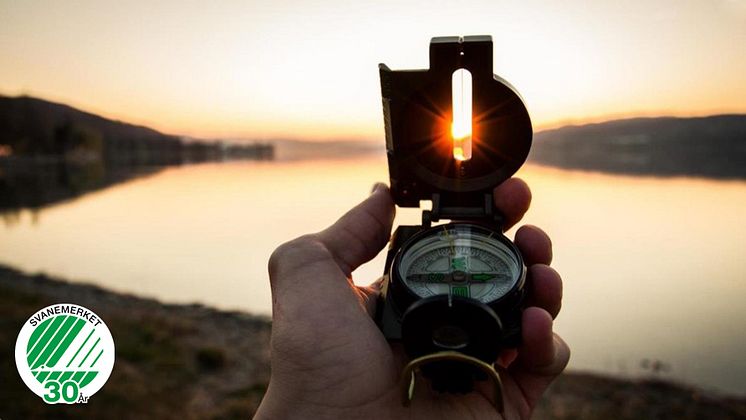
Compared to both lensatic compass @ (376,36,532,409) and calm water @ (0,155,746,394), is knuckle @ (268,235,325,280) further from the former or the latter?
calm water @ (0,155,746,394)

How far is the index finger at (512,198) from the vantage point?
6.65 feet

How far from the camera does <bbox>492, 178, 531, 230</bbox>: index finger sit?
2.03 m

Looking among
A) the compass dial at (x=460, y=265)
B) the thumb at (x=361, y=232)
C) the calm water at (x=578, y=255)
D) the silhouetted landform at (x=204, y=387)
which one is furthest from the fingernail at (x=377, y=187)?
the calm water at (x=578, y=255)

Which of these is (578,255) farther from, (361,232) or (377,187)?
(361,232)

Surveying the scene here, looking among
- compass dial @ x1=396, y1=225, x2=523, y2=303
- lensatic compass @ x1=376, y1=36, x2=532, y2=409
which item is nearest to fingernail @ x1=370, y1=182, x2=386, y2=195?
lensatic compass @ x1=376, y1=36, x2=532, y2=409

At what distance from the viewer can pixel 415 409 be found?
1.73 meters

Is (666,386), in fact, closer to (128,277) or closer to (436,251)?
(436,251)

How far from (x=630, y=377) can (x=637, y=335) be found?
1459 mm

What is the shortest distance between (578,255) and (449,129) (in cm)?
1077

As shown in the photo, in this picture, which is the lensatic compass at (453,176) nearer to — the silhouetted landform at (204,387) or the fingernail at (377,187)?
the fingernail at (377,187)

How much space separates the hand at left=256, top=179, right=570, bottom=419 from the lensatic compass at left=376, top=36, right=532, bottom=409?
79 mm

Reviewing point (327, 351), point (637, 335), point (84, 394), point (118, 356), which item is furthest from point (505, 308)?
point (637, 335)

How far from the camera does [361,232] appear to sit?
212 centimetres

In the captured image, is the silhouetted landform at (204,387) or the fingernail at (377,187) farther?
the silhouetted landform at (204,387)
